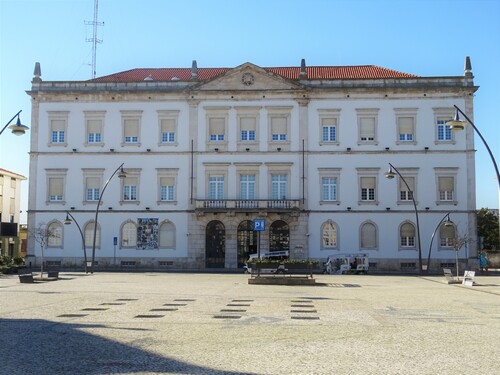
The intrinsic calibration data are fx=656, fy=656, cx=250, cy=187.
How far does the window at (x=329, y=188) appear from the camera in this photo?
4859 cm

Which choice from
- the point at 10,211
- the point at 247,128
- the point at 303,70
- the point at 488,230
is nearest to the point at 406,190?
the point at 303,70

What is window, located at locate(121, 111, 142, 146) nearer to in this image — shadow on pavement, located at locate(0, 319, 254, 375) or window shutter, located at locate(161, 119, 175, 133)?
window shutter, located at locate(161, 119, 175, 133)

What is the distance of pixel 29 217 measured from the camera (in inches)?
1972

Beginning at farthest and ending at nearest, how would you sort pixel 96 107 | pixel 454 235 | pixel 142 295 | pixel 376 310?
pixel 96 107, pixel 454 235, pixel 142 295, pixel 376 310

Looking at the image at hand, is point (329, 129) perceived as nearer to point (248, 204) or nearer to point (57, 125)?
point (248, 204)

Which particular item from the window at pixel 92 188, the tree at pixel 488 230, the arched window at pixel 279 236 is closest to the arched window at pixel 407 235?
the arched window at pixel 279 236

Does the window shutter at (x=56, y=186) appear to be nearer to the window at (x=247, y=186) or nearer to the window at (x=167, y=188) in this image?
the window at (x=167, y=188)

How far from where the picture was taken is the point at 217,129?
49.8 m

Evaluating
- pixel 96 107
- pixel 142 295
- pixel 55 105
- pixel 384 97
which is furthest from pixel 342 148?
pixel 142 295

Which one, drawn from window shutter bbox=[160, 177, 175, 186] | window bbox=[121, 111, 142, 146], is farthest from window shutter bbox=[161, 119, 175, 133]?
window shutter bbox=[160, 177, 175, 186]

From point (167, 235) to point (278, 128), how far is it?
38.0ft

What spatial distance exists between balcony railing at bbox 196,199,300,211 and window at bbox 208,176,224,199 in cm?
84

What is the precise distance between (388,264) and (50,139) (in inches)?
1076

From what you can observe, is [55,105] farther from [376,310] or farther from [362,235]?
[376,310]
